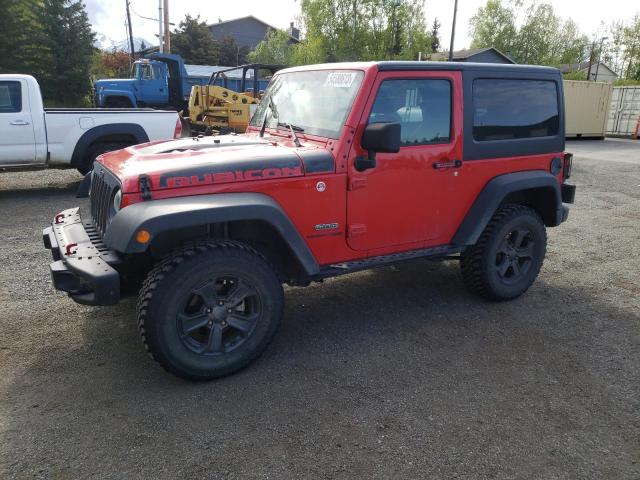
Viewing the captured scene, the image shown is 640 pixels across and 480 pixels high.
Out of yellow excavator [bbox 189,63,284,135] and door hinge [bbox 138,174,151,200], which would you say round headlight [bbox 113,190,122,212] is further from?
yellow excavator [bbox 189,63,284,135]

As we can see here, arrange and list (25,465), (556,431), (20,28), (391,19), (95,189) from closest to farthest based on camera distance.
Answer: (25,465)
(556,431)
(95,189)
(20,28)
(391,19)

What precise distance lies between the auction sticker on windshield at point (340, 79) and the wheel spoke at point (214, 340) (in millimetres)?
1925

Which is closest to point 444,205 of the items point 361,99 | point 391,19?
point 361,99

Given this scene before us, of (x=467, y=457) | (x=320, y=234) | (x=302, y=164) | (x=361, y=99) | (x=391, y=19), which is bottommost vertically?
(x=467, y=457)

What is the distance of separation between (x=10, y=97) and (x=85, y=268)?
6.95m

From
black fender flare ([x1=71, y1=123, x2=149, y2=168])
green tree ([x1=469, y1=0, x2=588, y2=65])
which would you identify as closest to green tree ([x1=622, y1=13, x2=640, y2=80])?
green tree ([x1=469, y1=0, x2=588, y2=65])

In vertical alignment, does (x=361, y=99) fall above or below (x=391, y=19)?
below

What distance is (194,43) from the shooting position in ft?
153

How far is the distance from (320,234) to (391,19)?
37.0m

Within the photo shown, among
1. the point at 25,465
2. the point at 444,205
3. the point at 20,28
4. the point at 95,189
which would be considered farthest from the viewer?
the point at 20,28

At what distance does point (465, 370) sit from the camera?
3.46 meters

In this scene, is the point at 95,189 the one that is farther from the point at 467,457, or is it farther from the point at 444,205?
the point at 467,457

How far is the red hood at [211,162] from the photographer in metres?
3.09

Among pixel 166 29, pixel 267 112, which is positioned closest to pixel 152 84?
pixel 166 29
